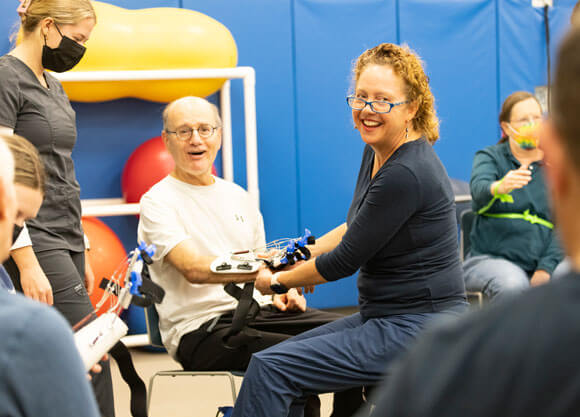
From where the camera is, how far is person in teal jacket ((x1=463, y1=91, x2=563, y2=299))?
121 inches

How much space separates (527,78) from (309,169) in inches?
72.2

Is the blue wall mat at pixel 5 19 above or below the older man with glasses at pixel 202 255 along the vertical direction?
above

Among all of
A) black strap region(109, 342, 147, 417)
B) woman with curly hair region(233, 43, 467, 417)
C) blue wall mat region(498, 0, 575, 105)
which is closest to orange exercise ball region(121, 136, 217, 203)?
black strap region(109, 342, 147, 417)

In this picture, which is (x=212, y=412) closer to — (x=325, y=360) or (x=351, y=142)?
(x=325, y=360)

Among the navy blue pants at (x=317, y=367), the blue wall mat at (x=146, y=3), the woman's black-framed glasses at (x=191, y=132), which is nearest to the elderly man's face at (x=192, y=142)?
the woman's black-framed glasses at (x=191, y=132)

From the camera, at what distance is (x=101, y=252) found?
12.0 feet

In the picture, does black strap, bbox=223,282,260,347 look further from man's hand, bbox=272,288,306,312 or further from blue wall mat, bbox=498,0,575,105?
blue wall mat, bbox=498,0,575,105

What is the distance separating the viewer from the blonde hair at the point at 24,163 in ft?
3.69

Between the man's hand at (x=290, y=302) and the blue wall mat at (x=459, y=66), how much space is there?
9.29 ft

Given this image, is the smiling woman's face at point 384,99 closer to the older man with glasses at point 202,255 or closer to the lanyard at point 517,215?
the older man with glasses at point 202,255

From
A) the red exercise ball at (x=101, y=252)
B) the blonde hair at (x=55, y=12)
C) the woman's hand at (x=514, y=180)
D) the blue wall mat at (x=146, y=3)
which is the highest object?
the blue wall mat at (x=146, y=3)

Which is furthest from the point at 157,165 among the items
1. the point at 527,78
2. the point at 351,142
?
the point at 527,78

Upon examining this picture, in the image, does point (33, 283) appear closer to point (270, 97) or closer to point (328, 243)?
point (328, 243)

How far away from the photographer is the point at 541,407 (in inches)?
21.9
